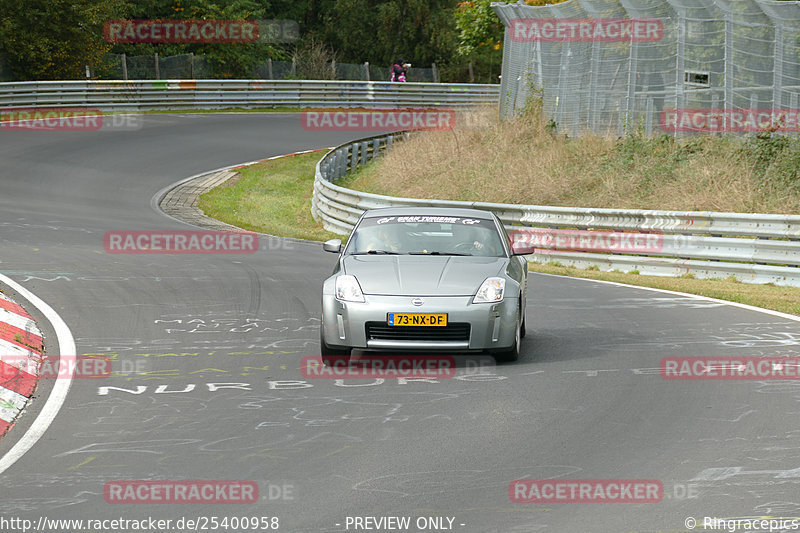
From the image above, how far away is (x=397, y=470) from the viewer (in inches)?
278

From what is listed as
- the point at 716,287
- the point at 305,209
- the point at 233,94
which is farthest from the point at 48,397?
the point at 233,94

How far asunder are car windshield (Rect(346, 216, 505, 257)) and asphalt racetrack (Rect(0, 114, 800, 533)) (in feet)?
3.72

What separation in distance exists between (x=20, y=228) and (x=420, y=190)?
10061 mm

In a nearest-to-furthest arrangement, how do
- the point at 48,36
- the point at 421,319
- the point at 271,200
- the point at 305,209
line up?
the point at 421,319 < the point at 305,209 < the point at 271,200 < the point at 48,36

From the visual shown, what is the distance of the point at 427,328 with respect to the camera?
10.1 metres

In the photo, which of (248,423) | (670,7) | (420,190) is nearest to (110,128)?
(420,190)

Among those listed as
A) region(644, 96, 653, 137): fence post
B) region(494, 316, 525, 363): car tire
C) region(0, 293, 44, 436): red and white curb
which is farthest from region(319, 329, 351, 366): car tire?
region(644, 96, 653, 137): fence post

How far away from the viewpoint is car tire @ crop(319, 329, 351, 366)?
10414mm

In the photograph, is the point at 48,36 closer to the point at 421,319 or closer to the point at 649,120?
the point at 649,120

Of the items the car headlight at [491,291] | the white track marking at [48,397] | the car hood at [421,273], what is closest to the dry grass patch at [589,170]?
the car hood at [421,273]

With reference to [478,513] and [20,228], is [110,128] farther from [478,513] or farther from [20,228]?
[478,513]

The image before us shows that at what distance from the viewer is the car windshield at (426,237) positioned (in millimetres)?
11422

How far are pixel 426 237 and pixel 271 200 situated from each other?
18042mm

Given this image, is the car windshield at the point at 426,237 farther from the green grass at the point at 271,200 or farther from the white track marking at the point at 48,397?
the green grass at the point at 271,200
